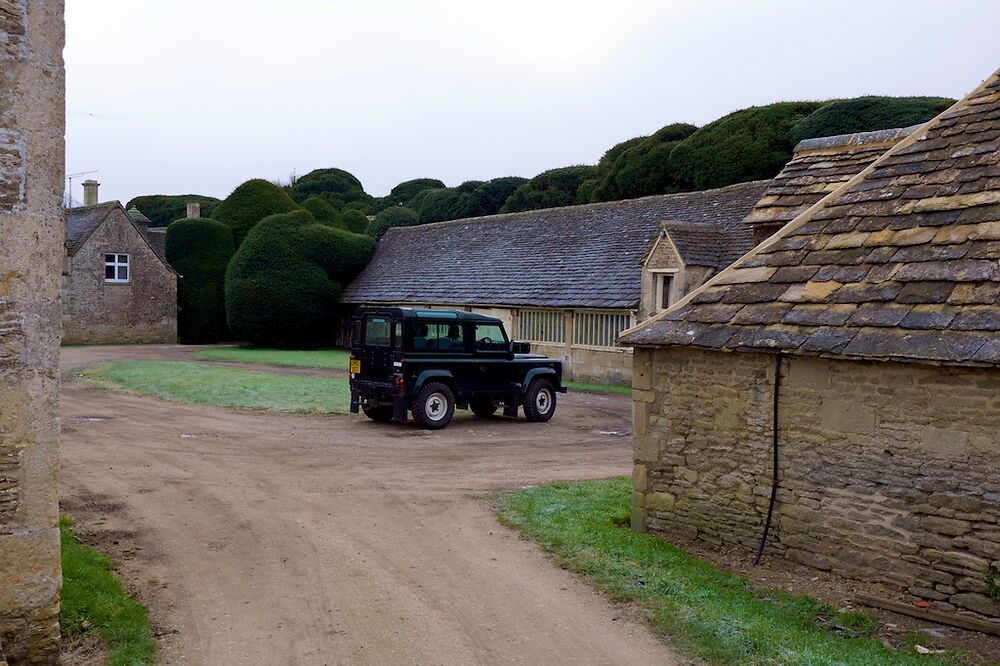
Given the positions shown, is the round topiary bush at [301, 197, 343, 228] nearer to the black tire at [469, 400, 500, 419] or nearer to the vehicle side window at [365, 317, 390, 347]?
the black tire at [469, 400, 500, 419]

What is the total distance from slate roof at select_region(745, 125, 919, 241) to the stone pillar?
804cm

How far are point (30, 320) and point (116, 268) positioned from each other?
36207 millimetres

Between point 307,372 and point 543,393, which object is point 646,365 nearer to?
point 543,393

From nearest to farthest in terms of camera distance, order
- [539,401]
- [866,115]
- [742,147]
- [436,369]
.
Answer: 1. [436,369]
2. [539,401]
3. [866,115]
4. [742,147]

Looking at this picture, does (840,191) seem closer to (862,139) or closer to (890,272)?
(890,272)

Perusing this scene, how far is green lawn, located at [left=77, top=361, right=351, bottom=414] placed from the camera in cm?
1953

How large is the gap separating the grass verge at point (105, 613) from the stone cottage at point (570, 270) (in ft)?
57.3

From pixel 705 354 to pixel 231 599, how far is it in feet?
16.5

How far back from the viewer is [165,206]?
7294cm

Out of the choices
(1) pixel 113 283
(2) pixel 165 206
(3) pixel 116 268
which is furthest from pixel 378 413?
(2) pixel 165 206

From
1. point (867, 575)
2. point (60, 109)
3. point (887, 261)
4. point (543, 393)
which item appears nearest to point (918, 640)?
point (867, 575)

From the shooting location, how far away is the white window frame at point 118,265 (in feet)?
127

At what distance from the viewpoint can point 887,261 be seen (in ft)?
26.2

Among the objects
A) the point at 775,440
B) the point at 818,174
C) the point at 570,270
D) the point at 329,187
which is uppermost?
the point at 329,187
